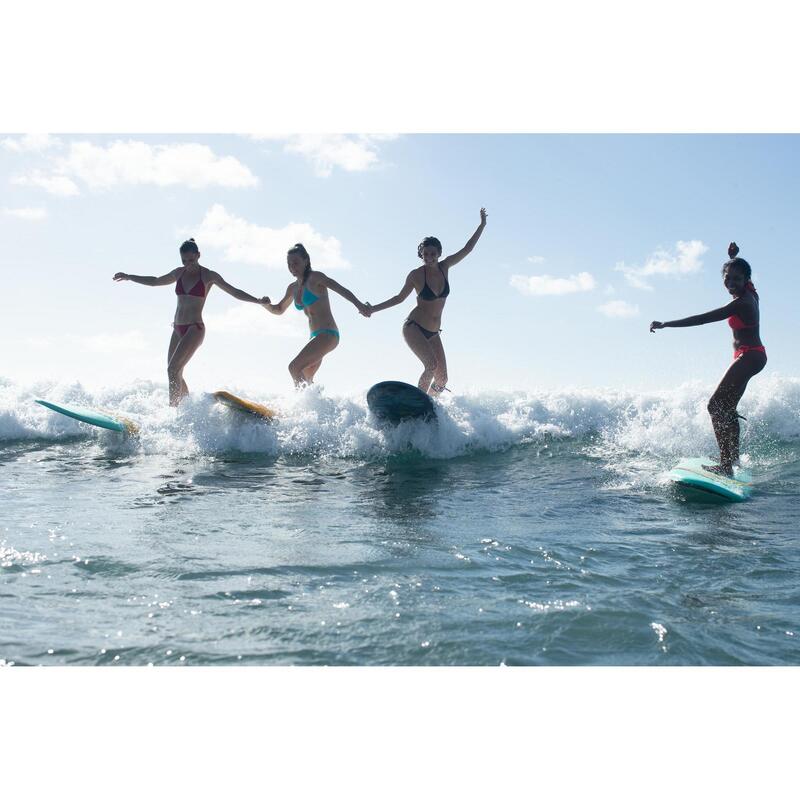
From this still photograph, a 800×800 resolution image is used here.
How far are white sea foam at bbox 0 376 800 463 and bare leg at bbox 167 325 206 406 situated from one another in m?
0.29

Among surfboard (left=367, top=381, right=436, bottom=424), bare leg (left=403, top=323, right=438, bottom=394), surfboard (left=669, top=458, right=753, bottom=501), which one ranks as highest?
bare leg (left=403, top=323, right=438, bottom=394)

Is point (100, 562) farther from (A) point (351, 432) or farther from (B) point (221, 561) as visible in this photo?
(A) point (351, 432)

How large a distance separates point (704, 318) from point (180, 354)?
6490mm

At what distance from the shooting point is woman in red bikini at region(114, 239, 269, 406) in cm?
912

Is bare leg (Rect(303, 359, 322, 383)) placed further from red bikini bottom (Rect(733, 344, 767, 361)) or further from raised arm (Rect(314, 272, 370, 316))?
red bikini bottom (Rect(733, 344, 767, 361))

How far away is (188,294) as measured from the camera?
30.0ft

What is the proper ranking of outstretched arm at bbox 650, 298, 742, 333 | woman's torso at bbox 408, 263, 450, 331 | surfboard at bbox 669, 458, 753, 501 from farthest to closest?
woman's torso at bbox 408, 263, 450, 331 < outstretched arm at bbox 650, 298, 742, 333 < surfboard at bbox 669, 458, 753, 501

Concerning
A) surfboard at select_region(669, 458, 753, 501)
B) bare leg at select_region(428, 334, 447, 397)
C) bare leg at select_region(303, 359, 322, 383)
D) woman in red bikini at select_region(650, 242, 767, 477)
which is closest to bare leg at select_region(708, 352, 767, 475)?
woman in red bikini at select_region(650, 242, 767, 477)

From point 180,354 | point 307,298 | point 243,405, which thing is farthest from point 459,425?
point 180,354

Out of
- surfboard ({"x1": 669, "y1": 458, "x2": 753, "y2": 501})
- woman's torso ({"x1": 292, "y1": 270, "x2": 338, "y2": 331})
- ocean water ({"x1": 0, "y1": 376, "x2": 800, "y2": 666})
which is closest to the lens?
ocean water ({"x1": 0, "y1": 376, "x2": 800, "y2": 666})

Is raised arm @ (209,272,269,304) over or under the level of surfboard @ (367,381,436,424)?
over

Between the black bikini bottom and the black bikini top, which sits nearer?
the black bikini top

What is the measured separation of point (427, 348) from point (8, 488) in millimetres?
5169

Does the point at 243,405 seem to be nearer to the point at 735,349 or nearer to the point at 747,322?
the point at 735,349
